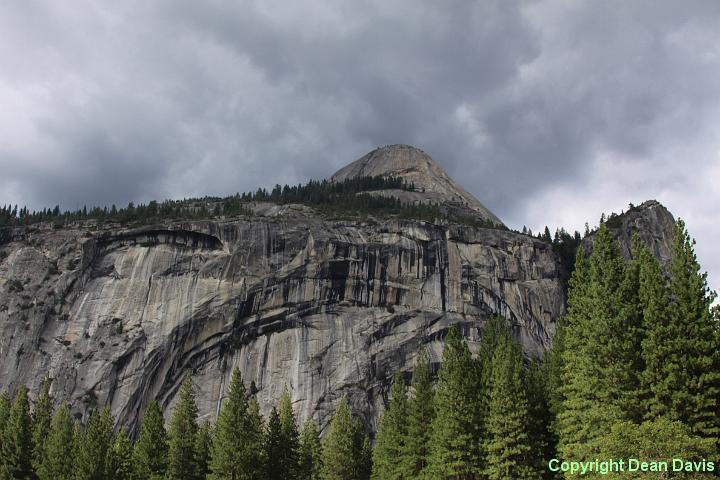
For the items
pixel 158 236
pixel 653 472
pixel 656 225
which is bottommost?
pixel 653 472

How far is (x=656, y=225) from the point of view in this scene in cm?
15738

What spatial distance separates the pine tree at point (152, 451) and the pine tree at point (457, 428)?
28696mm

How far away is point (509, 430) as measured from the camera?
169 ft

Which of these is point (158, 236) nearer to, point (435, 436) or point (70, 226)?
point (70, 226)

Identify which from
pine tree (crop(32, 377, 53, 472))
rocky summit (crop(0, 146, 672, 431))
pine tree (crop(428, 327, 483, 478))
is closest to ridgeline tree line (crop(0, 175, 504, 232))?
rocky summit (crop(0, 146, 672, 431))

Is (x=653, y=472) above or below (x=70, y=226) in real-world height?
below

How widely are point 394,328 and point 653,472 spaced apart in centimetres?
9154

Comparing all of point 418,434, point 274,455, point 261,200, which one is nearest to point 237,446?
point 274,455

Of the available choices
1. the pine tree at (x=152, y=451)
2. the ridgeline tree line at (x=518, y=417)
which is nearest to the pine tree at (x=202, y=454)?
the ridgeline tree line at (x=518, y=417)

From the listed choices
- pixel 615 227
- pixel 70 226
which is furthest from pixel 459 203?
pixel 70 226

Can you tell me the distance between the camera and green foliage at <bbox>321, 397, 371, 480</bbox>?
257ft

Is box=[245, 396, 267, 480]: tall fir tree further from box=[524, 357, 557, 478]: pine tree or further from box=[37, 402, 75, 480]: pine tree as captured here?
box=[524, 357, 557, 478]: pine tree

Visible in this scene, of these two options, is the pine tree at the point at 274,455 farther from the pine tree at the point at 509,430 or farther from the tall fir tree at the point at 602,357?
Result: the tall fir tree at the point at 602,357

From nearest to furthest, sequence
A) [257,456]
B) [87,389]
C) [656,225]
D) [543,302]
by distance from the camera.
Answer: [257,456], [87,389], [543,302], [656,225]
